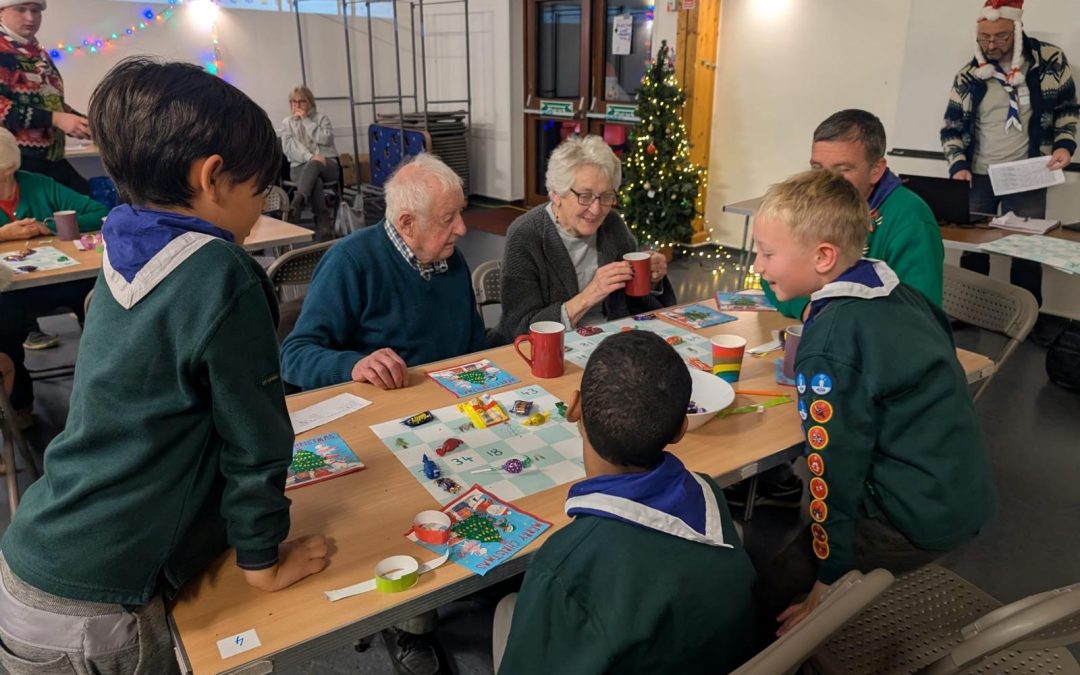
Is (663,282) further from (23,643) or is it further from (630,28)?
(630,28)

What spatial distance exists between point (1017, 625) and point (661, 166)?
4.83 m

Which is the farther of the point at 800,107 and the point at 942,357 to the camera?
the point at 800,107

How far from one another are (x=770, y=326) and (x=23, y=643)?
198cm

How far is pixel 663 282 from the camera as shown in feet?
8.60

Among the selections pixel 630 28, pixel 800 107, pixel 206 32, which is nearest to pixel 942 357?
pixel 800 107

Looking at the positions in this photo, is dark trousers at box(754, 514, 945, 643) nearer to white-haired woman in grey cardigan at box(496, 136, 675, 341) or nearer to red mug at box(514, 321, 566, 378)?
red mug at box(514, 321, 566, 378)

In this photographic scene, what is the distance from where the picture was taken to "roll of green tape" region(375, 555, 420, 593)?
1.07 m

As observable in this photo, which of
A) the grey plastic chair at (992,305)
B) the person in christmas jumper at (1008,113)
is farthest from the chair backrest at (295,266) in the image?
the person in christmas jumper at (1008,113)

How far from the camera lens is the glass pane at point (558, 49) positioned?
7.21 meters

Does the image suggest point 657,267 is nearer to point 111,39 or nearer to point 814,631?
point 814,631

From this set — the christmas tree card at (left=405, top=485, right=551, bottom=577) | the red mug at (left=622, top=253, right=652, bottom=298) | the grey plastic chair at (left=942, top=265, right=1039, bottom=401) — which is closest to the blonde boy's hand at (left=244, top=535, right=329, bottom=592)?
the christmas tree card at (left=405, top=485, right=551, bottom=577)

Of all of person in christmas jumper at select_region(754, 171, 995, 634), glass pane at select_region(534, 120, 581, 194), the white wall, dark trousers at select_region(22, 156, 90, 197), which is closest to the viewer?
person in christmas jumper at select_region(754, 171, 995, 634)

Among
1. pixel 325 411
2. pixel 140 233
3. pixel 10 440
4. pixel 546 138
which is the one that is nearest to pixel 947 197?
pixel 325 411

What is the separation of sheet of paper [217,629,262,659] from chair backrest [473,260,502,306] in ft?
5.68
